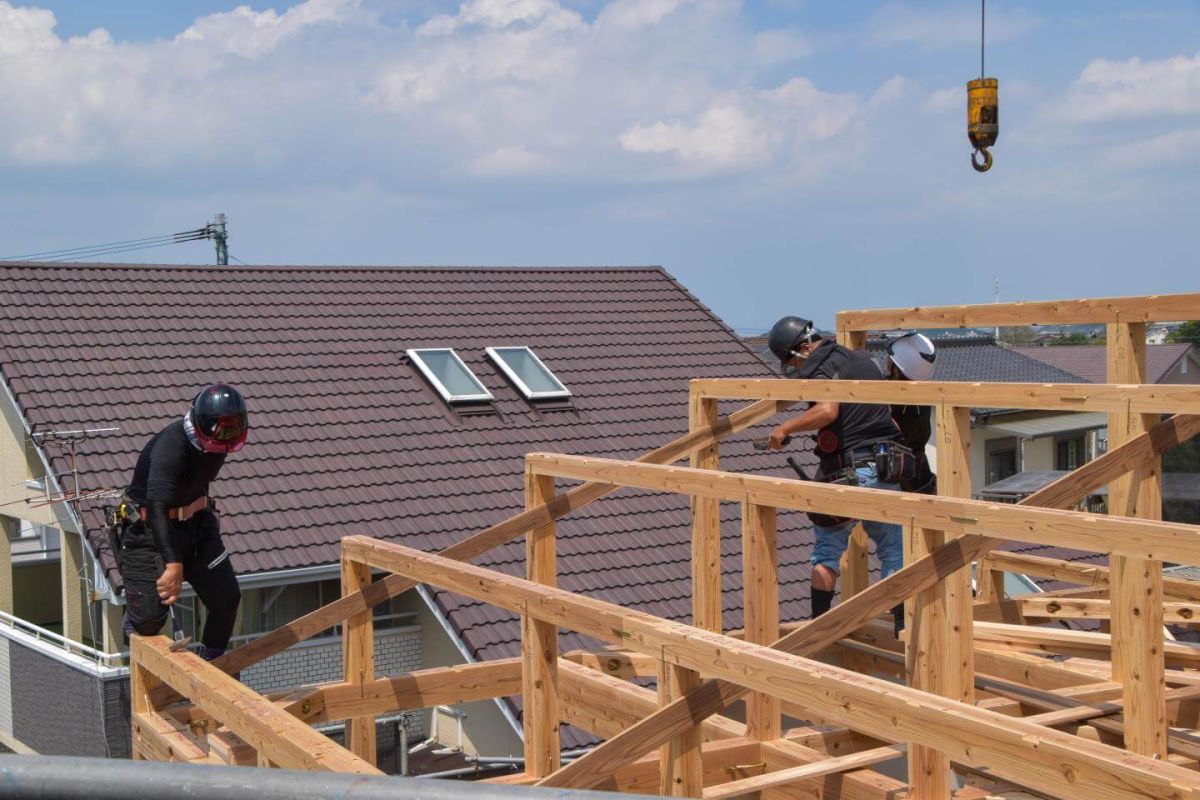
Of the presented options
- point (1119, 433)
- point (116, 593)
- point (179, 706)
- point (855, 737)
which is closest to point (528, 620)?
point (855, 737)

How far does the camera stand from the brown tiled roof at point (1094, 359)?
38469 millimetres

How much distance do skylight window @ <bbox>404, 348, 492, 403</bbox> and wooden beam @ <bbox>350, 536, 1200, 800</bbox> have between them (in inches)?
462

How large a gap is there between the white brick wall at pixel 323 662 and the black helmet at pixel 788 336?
756 centimetres

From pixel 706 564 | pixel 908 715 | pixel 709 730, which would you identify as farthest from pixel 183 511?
pixel 908 715

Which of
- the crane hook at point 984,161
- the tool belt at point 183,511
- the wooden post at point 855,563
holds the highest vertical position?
the crane hook at point 984,161

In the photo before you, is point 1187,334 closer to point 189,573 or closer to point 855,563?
point 855,563

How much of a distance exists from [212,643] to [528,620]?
2168mm

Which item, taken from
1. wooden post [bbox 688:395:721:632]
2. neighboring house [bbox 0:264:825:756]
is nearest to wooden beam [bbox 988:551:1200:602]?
wooden post [bbox 688:395:721:632]

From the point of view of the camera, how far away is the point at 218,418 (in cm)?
601

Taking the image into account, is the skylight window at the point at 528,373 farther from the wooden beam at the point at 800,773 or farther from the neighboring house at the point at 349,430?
the wooden beam at the point at 800,773

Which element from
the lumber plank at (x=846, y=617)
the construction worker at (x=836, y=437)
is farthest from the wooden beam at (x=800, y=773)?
the construction worker at (x=836, y=437)

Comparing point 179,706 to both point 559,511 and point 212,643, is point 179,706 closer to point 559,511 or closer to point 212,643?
point 212,643

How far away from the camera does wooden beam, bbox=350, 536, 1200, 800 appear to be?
320 cm

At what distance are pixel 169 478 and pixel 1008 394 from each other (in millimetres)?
3593
